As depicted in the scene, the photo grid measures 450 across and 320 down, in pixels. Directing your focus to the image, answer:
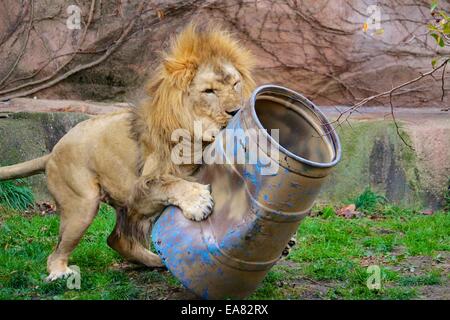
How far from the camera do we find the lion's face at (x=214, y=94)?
4340mm

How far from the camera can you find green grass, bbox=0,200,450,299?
4.76 metres

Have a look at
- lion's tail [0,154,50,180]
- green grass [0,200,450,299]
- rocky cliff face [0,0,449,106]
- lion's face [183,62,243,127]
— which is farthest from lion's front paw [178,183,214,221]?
rocky cliff face [0,0,449,106]

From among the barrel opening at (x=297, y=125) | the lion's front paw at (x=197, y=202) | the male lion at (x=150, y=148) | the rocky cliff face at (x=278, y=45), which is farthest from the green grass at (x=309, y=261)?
the rocky cliff face at (x=278, y=45)

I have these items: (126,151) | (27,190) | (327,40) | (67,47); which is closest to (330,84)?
(327,40)

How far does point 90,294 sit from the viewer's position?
4680 millimetres

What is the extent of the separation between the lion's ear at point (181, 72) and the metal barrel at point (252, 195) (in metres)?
0.41

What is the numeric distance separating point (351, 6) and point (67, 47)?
2.86 m

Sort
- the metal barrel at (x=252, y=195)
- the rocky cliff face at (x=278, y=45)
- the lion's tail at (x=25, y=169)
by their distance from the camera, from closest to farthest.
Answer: the metal barrel at (x=252, y=195) < the lion's tail at (x=25, y=169) < the rocky cliff face at (x=278, y=45)

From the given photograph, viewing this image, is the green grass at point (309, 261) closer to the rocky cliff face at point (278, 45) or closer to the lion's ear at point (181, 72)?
the lion's ear at point (181, 72)

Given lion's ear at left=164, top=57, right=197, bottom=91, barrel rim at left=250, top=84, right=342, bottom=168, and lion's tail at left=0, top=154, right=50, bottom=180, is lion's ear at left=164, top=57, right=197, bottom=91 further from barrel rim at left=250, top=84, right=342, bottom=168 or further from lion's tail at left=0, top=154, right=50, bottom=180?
lion's tail at left=0, top=154, right=50, bottom=180

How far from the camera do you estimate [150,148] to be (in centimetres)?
457

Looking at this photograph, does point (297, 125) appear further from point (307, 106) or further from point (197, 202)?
point (197, 202)

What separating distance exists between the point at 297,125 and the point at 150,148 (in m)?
0.92

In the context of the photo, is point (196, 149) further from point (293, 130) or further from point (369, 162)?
point (369, 162)
